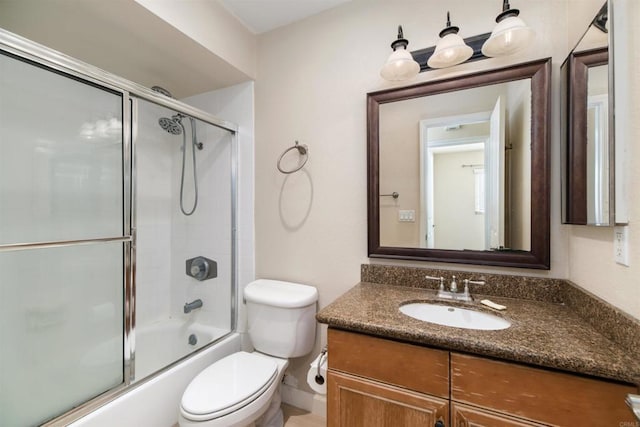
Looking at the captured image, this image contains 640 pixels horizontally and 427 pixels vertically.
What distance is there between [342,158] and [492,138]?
0.76 m

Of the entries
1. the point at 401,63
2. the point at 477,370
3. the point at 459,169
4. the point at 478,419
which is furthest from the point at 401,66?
the point at 478,419

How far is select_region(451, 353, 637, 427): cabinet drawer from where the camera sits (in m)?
0.69

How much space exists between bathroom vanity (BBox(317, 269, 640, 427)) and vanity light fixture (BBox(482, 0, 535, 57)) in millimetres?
1027

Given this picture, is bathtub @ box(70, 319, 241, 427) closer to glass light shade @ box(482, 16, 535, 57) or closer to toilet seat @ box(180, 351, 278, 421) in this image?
toilet seat @ box(180, 351, 278, 421)

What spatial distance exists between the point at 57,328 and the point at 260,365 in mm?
1090

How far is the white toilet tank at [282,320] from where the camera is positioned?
1.52 m

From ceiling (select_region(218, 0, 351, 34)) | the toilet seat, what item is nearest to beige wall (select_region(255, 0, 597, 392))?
ceiling (select_region(218, 0, 351, 34))

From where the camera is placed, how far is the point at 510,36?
1101 mm

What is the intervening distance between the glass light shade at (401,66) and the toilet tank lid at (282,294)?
1.27 metres

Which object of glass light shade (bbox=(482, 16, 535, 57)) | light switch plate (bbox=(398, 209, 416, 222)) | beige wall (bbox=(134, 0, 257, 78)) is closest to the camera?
glass light shade (bbox=(482, 16, 535, 57))

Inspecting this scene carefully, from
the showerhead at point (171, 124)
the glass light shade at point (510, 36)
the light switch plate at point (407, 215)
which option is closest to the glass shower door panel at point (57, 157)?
the showerhead at point (171, 124)

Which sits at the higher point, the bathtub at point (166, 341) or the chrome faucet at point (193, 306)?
the chrome faucet at point (193, 306)

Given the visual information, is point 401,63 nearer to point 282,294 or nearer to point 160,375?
point 282,294

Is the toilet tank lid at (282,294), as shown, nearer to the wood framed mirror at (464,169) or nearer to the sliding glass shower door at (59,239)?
the wood framed mirror at (464,169)
